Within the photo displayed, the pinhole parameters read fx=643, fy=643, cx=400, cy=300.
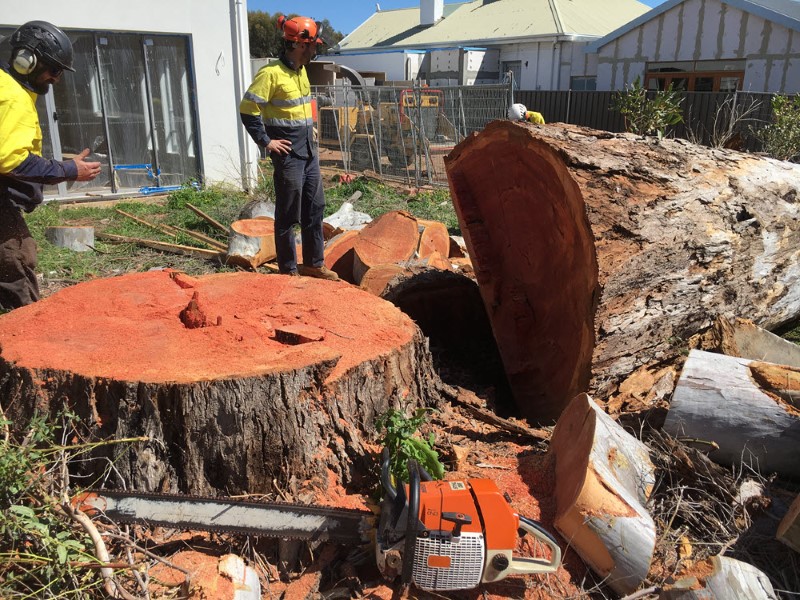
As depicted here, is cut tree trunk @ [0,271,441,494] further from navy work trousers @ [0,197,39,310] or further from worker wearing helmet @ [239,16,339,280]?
worker wearing helmet @ [239,16,339,280]


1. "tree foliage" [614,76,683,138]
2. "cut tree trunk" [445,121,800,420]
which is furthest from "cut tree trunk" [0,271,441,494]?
"tree foliage" [614,76,683,138]

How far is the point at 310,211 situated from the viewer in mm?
5227

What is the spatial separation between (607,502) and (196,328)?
185 centimetres

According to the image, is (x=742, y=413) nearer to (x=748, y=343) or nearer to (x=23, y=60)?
(x=748, y=343)

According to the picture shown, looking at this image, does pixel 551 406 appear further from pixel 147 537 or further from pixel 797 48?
pixel 797 48

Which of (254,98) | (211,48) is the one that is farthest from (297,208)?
(211,48)

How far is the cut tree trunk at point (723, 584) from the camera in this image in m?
2.17

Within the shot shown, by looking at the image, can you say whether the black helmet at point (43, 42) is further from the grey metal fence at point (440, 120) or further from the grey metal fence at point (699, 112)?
the grey metal fence at point (699, 112)

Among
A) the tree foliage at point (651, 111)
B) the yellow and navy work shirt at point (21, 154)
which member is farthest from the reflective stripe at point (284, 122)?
the tree foliage at point (651, 111)

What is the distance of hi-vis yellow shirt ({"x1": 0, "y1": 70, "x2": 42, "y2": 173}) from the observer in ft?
11.0

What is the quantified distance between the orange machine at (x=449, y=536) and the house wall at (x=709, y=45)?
1580 centimetres

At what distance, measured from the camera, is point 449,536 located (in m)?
2.09

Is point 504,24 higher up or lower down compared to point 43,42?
higher up

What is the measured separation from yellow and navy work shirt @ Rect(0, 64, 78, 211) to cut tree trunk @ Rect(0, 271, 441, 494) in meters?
0.88
